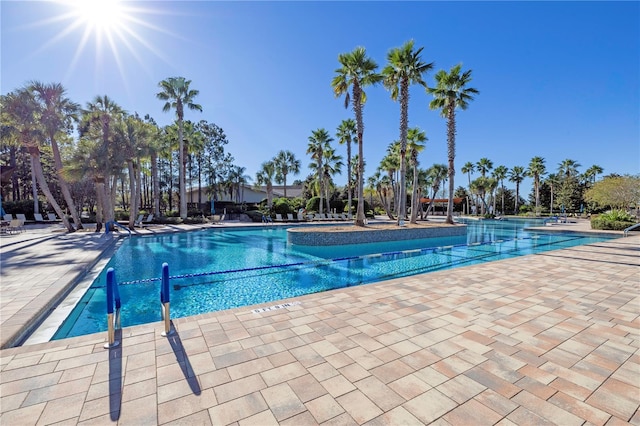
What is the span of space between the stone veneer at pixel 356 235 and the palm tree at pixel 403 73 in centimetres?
132

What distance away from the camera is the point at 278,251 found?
12.3 meters

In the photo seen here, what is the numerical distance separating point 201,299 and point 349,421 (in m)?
4.93

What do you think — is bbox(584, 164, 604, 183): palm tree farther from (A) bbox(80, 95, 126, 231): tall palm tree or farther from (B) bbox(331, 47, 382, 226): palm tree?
(A) bbox(80, 95, 126, 231): tall palm tree

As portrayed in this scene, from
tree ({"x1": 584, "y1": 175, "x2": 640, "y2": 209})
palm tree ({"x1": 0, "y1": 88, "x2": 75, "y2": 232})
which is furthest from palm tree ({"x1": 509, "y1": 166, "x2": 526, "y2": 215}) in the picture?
palm tree ({"x1": 0, "y1": 88, "x2": 75, "y2": 232})

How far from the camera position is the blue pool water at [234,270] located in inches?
220

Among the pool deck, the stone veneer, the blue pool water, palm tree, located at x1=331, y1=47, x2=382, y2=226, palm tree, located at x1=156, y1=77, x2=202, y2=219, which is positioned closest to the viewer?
the pool deck

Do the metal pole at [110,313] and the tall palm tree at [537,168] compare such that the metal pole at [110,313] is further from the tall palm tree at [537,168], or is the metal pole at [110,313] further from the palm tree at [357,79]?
the tall palm tree at [537,168]

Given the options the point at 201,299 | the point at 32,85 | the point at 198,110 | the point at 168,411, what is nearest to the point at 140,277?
the point at 201,299

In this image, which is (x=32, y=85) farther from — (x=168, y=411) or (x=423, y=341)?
(x=423, y=341)

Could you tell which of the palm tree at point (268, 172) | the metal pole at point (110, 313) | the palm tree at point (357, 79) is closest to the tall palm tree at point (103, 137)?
the palm tree at point (357, 79)

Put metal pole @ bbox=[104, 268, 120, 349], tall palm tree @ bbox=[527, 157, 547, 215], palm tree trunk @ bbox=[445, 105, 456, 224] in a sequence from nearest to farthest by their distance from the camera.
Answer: metal pole @ bbox=[104, 268, 120, 349] → palm tree trunk @ bbox=[445, 105, 456, 224] → tall palm tree @ bbox=[527, 157, 547, 215]

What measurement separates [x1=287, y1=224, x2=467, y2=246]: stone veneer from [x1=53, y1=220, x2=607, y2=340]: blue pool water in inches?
18.6

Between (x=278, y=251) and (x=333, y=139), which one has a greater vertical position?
(x=333, y=139)

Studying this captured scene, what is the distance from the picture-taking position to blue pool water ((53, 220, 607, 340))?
18.3ft
